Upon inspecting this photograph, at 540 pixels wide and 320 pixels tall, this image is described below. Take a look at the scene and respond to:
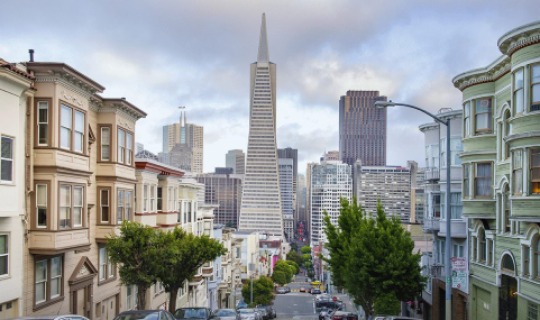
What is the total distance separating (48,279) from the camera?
23.6m

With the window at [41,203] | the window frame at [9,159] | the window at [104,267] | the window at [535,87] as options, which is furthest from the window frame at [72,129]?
the window at [535,87]

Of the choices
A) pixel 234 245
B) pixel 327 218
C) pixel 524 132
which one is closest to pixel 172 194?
pixel 327 218

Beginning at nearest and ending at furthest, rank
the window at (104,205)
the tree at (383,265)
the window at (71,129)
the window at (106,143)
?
the window at (71,129)
the window at (104,205)
the window at (106,143)
the tree at (383,265)

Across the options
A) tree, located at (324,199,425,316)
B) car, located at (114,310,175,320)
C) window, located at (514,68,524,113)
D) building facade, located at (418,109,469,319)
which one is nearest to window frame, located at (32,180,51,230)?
car, located at (114,310,175,320)

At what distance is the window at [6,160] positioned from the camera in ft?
65.1

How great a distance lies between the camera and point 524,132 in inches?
816

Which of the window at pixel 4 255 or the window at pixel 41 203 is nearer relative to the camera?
the window at pixel 4 255

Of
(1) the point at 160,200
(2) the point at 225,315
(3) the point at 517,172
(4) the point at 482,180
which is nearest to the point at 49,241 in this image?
(2) the point at 225,315

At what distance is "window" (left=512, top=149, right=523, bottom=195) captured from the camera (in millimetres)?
21236

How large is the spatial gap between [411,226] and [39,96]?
47.7 m

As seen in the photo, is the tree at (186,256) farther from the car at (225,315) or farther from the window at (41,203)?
the window at (41,203)

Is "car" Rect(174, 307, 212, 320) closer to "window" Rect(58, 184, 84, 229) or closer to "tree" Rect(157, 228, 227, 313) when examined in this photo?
"tree" Rect(157, 228, 227, 313)

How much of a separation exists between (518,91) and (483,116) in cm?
600

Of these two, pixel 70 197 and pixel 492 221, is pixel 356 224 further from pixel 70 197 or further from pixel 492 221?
pixel 70 197
